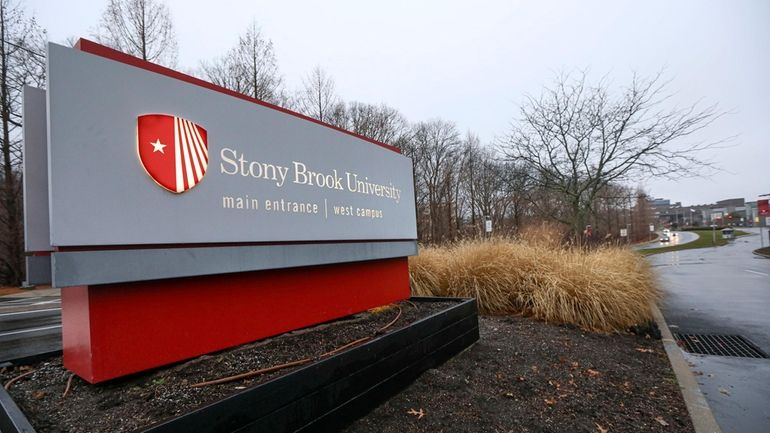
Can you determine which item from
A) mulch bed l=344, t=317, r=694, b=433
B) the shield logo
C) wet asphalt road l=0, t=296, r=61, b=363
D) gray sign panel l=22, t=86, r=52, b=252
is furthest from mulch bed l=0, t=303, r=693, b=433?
wet asphalt road l=0, t=296, r=61, b=363

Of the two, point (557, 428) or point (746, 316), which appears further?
point (746, 316)

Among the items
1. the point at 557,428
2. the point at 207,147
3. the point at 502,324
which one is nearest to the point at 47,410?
the point at 207,147

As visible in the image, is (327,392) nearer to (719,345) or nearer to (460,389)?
Result: (460,389)

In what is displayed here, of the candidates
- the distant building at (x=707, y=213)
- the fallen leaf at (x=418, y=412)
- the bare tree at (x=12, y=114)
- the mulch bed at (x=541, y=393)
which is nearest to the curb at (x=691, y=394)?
the mulch bed at (x=541, y=393)

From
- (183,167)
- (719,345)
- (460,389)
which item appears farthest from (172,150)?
(719,345)

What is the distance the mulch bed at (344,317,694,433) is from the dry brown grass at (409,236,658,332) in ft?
2.70

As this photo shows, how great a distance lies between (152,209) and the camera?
7.47 feet

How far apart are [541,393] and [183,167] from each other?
3522 mm

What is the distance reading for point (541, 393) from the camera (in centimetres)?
342

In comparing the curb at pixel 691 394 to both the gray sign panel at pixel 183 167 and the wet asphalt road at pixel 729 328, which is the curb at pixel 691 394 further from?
the gray sign panel at pixel 183 167

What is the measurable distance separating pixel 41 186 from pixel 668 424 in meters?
4.77

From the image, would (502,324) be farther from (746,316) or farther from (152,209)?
(746,316)

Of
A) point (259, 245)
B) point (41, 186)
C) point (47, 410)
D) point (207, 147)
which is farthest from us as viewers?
point (259, 245)

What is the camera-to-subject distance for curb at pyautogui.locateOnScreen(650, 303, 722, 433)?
2999 mm
